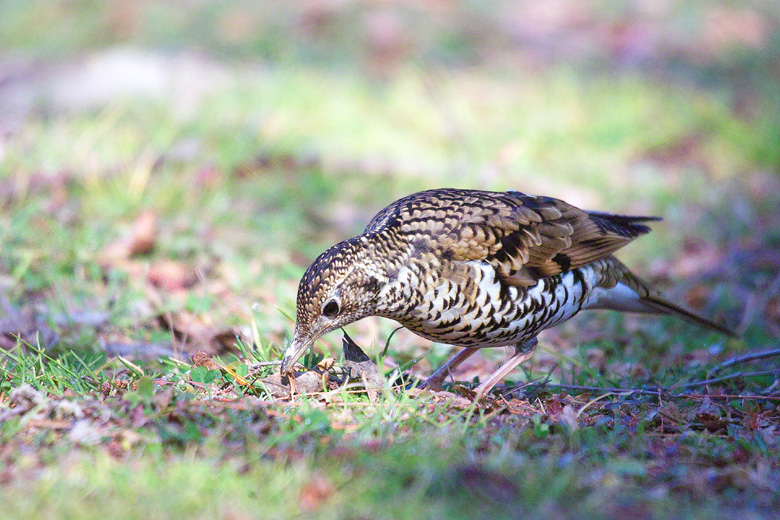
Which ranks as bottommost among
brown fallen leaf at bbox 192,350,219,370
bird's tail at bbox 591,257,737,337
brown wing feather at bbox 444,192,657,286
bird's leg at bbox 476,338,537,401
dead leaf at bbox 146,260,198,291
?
dead leaf at bbox 146,260,198,291

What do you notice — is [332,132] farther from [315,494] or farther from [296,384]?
[315,494]

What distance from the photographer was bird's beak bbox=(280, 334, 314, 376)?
3.57m

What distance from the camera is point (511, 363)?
4.11m

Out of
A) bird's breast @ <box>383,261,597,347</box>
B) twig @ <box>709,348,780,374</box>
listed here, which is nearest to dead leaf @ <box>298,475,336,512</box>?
bird's breast @ <box>383,261,597,347</box>

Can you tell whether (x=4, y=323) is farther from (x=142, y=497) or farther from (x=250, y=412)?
(x=142, y=497)

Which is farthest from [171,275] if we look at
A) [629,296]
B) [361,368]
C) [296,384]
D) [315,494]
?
[315,494]

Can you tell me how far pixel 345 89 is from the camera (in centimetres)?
945

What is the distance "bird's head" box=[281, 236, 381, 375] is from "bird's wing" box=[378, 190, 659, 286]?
34cm

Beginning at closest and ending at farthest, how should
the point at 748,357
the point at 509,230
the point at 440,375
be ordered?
the point at 509,230, the point at 440,375, the point at 748,357

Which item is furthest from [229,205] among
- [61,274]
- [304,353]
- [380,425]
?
[380,425]

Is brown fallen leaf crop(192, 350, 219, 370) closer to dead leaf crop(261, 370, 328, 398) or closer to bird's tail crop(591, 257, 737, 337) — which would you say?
dead leaf crop(261, 370, 328, 398)

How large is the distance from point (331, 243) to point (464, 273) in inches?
110

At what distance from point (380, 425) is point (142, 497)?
1004mm

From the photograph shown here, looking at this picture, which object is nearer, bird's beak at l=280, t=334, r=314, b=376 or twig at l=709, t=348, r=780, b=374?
bird's beak at l=280, t=334, r=314, b=376
